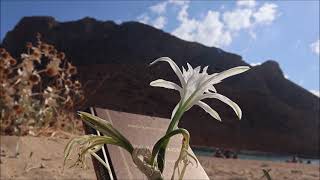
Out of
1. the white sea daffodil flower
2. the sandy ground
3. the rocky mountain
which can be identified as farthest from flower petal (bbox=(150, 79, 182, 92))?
the rocky mountain

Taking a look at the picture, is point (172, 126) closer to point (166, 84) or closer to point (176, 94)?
point (166, 84)

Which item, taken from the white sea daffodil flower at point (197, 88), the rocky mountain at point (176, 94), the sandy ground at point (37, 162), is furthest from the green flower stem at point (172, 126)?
the rocky mountain at point (176, 94)

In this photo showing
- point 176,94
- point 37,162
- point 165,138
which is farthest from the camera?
point 176,94

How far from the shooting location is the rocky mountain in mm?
46719

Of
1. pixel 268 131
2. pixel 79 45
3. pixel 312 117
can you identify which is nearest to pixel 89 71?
pixel 79 45

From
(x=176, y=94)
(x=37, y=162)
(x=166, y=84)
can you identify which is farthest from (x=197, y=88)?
(x=176, y=94)

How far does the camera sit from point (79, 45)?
6362cm

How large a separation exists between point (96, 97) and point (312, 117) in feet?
82.3

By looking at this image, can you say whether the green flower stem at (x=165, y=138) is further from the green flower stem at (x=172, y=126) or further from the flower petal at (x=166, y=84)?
the flower petal at (x=166, y=84)

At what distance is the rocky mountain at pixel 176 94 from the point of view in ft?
153

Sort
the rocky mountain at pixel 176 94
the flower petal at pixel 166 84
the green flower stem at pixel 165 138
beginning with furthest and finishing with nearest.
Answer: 1. the rocky mountain at pixel 176 94
2. the flower petal at pixel 166 84
3. the green flower stem at pixel 165 138

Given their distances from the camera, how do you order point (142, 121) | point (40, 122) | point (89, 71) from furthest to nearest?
point (89, 71) → point (40, 122) → point (142, 121)

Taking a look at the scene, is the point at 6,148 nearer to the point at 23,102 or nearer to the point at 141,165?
the point at 23,102

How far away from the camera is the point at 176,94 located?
45031 millimetres
